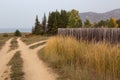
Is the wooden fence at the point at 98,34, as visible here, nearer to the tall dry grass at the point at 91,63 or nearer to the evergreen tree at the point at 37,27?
the tall dry grass at the point at 91,63

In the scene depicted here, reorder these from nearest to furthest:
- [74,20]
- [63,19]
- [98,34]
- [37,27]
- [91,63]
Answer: [91,63] < [98,34] < [74,20] < [63,19] < [37,27]

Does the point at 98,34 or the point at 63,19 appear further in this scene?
the point at 63,19

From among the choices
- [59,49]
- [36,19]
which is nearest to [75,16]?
[36,19]

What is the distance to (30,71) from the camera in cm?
1158

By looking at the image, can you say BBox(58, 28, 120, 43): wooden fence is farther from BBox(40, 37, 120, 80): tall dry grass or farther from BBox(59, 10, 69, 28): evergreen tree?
BBox(59, 10, 69, 28): evergreen tree

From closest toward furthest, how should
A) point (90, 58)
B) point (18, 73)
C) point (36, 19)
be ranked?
point (90, 58), point (18, 73), point (36, 19)

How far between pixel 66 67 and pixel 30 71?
1630 mm

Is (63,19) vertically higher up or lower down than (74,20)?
higher up

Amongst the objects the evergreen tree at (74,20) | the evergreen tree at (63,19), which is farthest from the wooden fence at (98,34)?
the evergreen tree at (63,19)

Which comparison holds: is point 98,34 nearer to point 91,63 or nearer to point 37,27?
point 91,63

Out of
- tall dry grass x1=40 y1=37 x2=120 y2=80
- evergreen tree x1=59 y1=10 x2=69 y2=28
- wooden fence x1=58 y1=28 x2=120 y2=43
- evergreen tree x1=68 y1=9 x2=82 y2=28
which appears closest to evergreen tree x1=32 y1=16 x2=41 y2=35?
evergreen tree x1=59 y1=10 x2=69 y2=28

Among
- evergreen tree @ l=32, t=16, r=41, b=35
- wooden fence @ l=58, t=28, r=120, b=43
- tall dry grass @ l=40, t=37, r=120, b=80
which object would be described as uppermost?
wooden fence @ l=58, t=28, r=120, b=43

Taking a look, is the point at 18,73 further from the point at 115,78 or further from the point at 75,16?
the point at 75,16

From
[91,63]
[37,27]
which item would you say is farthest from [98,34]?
[37,27]
